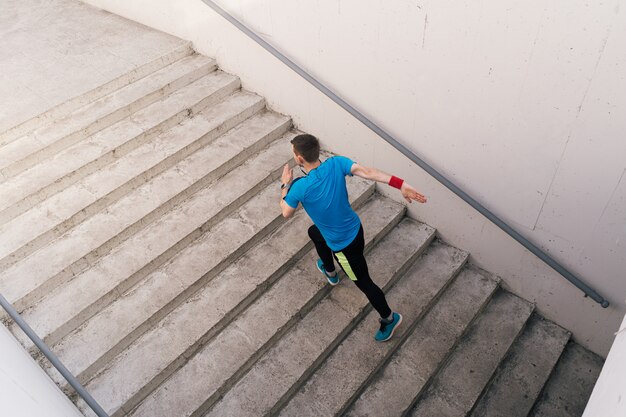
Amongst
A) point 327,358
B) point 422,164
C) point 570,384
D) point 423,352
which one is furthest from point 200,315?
point 570,384

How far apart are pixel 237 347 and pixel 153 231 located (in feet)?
4.53

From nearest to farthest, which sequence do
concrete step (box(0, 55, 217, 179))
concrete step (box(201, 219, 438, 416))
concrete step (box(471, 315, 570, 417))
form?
concrete step (box(201, 219, 438, 416)) → concrete step (box(471, 315, 570, 417)) → concrete step (box(0, 55, 217, 179))

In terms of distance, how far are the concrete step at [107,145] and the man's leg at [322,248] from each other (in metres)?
2.29

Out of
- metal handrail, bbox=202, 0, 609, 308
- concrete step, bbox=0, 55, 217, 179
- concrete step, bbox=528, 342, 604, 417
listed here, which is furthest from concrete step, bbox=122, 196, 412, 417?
concrete step, bbox=0, 55, 217, 179

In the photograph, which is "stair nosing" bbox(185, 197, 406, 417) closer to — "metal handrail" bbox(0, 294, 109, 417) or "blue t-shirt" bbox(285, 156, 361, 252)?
"metal handrail" bbox(0, 294, 109, 417)

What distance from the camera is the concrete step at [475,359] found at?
3.77 metres

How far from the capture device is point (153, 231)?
4340 mm

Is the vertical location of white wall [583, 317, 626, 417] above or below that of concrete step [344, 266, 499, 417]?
above

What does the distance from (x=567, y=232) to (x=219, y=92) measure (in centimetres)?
389

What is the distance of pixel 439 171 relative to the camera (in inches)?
165

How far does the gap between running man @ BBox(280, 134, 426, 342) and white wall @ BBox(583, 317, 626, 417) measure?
4.92 feet

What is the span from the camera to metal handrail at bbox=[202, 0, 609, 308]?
3744 mm

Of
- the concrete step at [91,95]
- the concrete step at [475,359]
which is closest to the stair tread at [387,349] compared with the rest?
the concrete step at [475,359]

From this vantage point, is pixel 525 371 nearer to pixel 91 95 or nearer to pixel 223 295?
pixel 223 295
